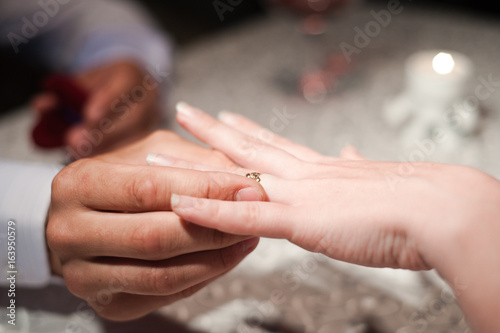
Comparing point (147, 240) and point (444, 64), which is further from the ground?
point (444, 64)

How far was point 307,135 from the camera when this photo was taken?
944mm

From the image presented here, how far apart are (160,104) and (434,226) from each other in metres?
0.76

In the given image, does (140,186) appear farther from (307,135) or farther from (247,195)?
(307,135)

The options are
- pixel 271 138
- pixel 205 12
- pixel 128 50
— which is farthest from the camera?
pixel 205 12

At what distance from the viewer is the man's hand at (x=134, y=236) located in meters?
0.44

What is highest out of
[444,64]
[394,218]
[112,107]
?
[444,64]

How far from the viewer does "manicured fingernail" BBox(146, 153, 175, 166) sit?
1.76 feet

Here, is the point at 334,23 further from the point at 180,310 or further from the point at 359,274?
the point at 180,310

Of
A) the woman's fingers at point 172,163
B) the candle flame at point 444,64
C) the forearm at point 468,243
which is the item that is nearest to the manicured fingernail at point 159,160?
the woman's fingers at point 172,163

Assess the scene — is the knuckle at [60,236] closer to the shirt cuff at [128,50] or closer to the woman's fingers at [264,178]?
the woman's fingers at [264,178]

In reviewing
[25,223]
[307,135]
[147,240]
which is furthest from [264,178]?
[307,135]

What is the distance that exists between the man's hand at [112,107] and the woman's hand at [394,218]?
18.1 inches

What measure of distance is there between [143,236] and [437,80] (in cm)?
71

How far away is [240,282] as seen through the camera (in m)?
0.61
